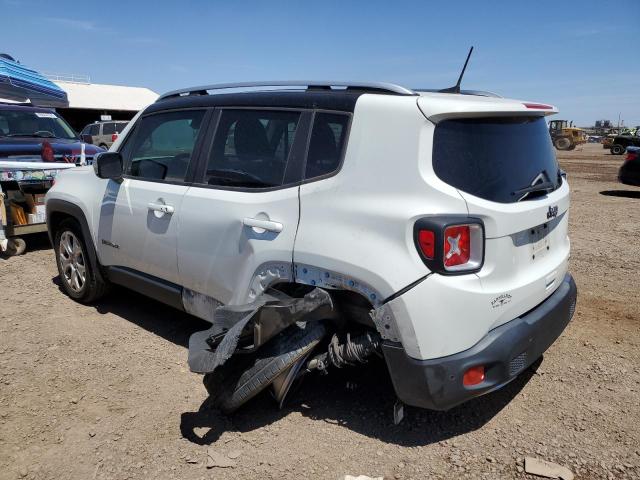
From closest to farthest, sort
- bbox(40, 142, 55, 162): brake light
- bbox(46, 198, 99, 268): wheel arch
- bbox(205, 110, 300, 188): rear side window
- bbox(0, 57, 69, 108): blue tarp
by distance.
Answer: bbox(205, 110, 300, 188): rear side window → bbox(46, 198, 99, 268): wheel arch → bbox(40, 142, 55, 162): brake light → bbox(0, 57, 69, 108): blue tarp

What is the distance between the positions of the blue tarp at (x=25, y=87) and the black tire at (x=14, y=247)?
11.3 feet

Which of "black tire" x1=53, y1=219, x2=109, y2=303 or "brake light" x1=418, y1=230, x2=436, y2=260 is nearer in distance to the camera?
"brake light" x1=418, y1=230, x2=436, y2=260

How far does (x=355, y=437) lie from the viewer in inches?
117

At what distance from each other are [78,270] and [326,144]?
3.13 metres

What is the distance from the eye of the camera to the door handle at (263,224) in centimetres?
296

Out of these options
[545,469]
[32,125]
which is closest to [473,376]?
[545,469]

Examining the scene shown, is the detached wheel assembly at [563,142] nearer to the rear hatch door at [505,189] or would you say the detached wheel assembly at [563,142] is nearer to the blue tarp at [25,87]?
the blue tarp at [25,87]

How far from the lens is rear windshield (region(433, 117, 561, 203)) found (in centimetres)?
258

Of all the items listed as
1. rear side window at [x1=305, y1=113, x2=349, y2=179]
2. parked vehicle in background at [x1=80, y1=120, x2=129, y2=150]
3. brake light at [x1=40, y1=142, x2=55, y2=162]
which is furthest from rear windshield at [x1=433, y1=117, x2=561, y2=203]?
parked vehicle in background at [x1=80, y1=120, x2=129, y2=150]

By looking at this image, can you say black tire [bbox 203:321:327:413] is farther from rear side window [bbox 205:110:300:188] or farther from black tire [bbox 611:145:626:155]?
black tire [bbox 611:145:626:155]

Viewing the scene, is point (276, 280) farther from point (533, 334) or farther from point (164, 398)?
point (533, 334)

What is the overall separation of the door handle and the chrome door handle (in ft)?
2.50

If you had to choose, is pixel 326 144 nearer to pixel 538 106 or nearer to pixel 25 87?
pixel 538 106

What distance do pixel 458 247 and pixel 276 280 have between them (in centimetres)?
107
